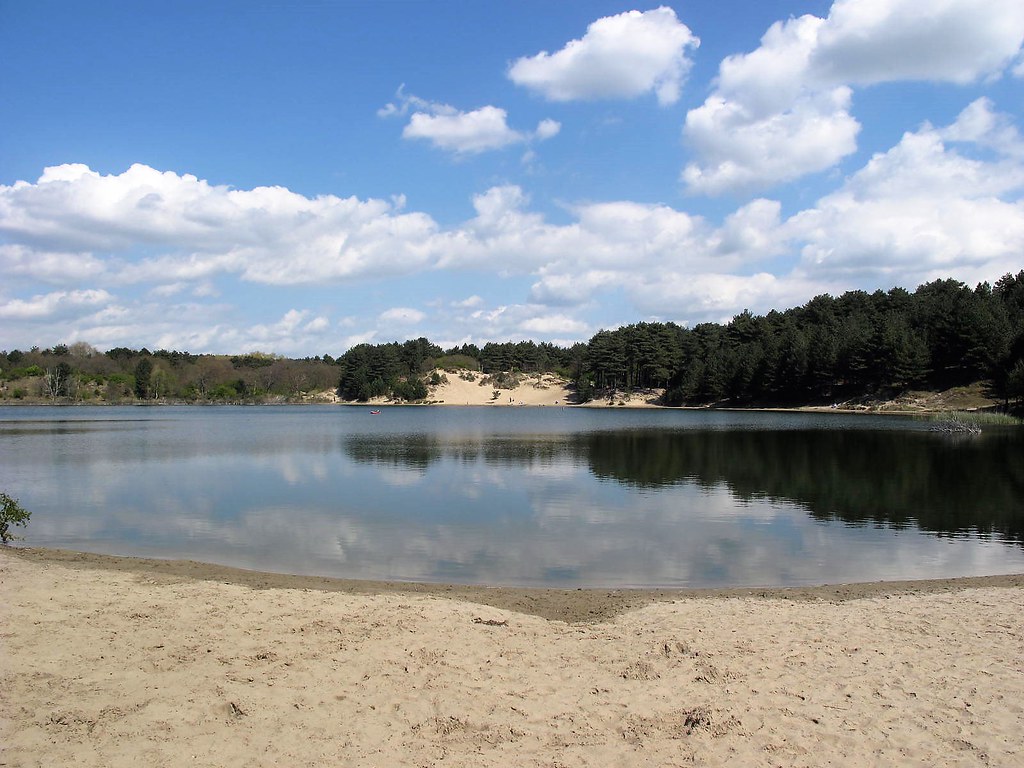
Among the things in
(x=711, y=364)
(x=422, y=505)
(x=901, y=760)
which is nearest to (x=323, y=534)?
(x=422, y=505)

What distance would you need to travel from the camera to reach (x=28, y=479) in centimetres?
2553

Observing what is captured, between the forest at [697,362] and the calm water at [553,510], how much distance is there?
40433mm

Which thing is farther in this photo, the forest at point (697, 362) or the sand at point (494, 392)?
the sand at point (494, 392)

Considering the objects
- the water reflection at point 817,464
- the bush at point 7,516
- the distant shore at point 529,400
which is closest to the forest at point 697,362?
the distant shore at point 529,400

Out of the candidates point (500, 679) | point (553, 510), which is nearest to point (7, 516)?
point (553, 510)

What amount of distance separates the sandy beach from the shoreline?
0.44ft

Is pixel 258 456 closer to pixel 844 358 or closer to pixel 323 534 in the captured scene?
pixel 323 534

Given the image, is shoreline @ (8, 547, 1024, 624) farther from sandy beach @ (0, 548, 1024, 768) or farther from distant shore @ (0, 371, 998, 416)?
distant shore @ (0, 371, 998, 416)

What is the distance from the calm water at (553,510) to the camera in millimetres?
13156

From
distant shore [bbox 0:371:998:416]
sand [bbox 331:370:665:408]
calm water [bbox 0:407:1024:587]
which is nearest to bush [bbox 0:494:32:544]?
calm water [bbox 0:407:1024:587]

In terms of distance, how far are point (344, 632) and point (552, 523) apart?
9.53 m

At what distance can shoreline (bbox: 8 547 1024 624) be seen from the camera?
980 centimetres

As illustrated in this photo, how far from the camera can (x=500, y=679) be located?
6.79 meters

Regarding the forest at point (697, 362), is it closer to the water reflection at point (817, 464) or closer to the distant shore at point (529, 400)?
the distant shore at point (529, 400)
